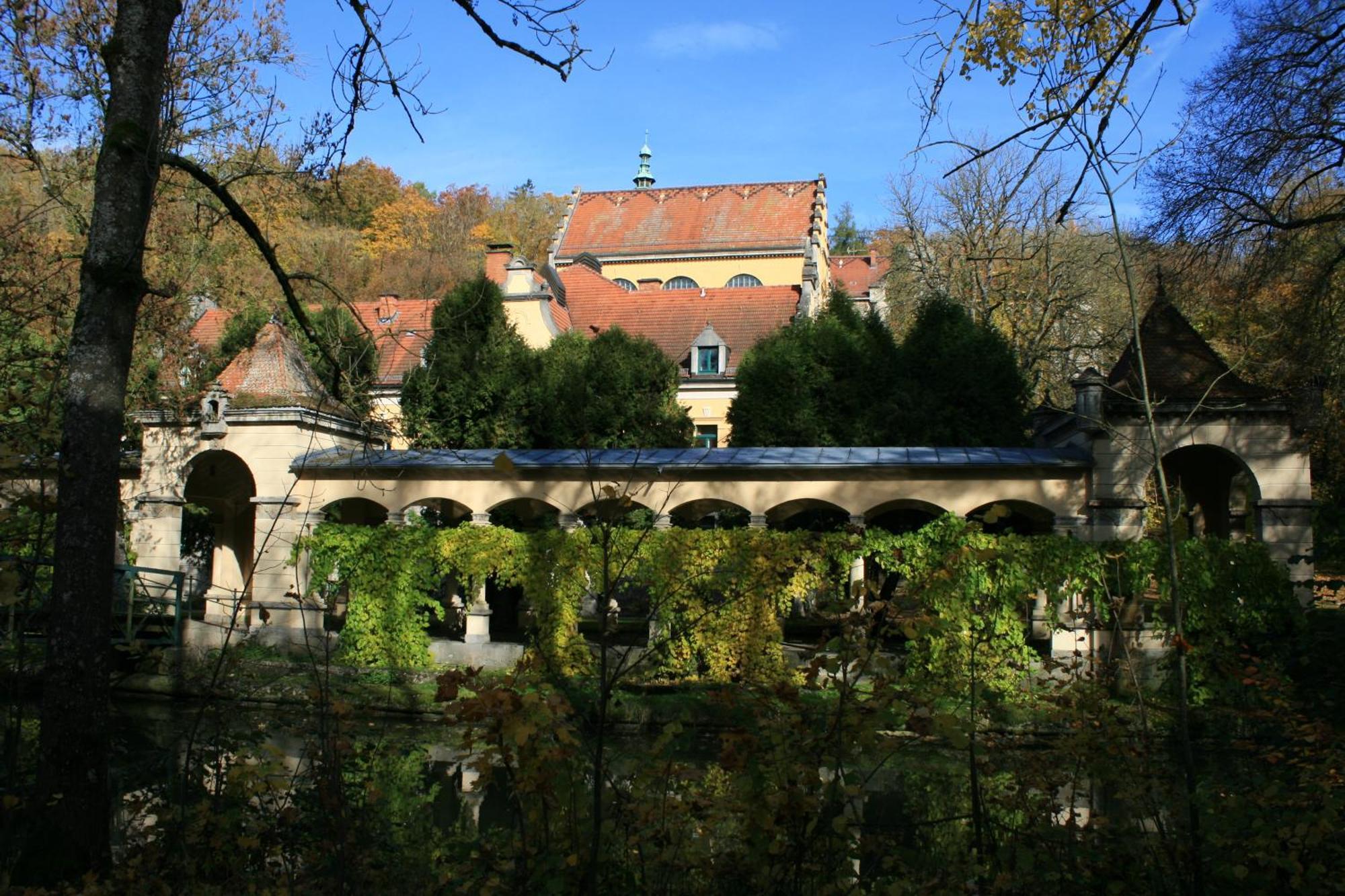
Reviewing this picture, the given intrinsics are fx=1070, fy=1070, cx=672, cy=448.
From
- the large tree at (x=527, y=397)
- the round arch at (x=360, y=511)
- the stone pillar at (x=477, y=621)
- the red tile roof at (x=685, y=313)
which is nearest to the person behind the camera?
the stone pillar at (x=477, y=621)

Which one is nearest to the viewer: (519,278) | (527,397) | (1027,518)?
(1027,518)

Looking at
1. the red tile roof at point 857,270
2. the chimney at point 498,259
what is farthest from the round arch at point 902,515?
the red tile roof at point 857,270

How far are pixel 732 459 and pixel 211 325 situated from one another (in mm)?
21357

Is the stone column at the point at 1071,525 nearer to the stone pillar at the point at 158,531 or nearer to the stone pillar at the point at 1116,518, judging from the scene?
the stone pillar at the point at 1116,518

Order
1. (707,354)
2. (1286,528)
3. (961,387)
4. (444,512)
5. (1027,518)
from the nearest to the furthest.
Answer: (1286,528) → (1027,518) → (444,512) → (961,387) → (707,354)

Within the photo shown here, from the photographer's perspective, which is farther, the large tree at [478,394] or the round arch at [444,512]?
the large tree at [478,394]

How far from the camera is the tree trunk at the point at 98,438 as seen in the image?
5.64 meters

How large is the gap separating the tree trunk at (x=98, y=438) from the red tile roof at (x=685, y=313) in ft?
85.5

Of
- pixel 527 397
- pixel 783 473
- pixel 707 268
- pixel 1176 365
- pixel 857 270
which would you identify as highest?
pixel 857 270

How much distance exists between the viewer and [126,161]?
5887 millimetres

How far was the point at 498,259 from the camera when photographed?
126ft

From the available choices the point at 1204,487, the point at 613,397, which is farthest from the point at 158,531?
the point at 1204,487

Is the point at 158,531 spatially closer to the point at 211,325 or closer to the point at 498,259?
the point at 211,325

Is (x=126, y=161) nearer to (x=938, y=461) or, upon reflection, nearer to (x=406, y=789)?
(x=406, y=789)
